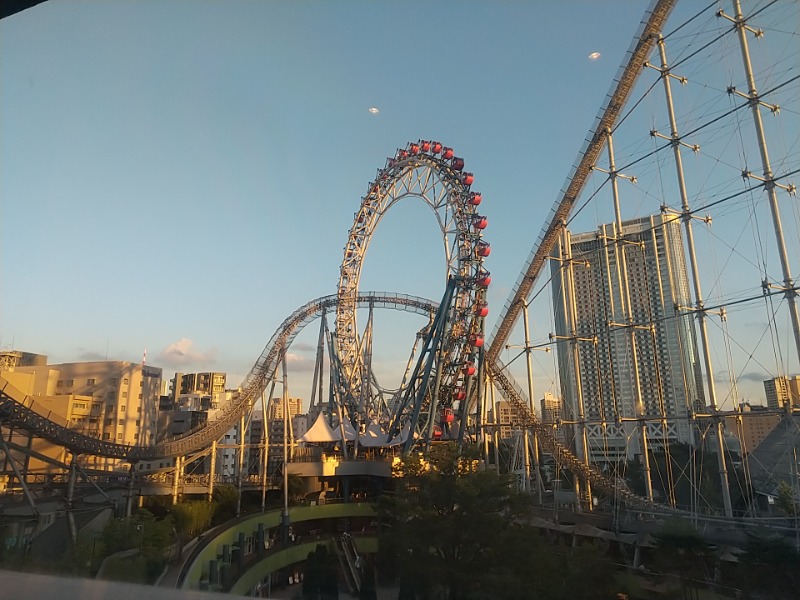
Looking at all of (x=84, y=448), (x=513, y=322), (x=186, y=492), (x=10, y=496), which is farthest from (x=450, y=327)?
(x=10, y=496)

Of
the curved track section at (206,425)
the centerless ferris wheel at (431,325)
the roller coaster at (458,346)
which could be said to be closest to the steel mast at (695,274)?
the roller coaster at (458,346)

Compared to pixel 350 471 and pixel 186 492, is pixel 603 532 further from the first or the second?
pixel 186 492

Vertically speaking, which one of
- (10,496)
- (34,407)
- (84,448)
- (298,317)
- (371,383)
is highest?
(298,317)

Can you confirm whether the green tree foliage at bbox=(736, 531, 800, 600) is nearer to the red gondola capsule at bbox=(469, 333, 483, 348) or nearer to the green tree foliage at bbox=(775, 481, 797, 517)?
the green tree foliage at bbox=(775, 481, 797, 517)

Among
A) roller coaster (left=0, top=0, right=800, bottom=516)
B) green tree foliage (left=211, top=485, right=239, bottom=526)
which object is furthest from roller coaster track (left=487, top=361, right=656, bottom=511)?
green tree foliage (left=211, top=485, right=239, bottom=526)

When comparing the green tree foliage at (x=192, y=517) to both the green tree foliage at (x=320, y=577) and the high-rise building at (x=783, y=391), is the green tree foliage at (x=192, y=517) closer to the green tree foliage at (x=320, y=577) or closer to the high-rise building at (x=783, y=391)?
the green tree foliage at (x=320, y=577)

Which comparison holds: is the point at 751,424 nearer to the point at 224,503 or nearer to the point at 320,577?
the point at 320,577
